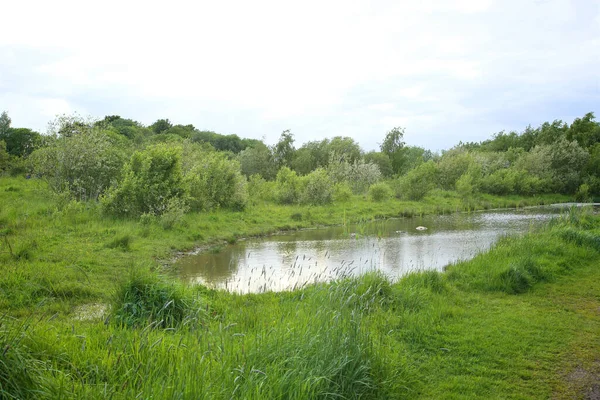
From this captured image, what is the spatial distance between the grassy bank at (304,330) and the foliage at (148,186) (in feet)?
15.1

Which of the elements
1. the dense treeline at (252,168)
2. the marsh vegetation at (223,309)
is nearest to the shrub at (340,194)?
the dense treeline at (252,168)

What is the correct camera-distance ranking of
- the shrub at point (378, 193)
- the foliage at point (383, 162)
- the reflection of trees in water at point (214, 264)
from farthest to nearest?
the foliage at point (383, 162) → the shrub at point (378, 193) → the reflection of trees in water at point (214, 264)

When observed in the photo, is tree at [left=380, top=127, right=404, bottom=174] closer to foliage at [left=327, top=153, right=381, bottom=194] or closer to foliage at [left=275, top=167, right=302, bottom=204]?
foliage at [left=327, top=153, right=381, bottom=194]

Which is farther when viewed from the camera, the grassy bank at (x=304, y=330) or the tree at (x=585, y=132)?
the tree at (x=585, y=132)

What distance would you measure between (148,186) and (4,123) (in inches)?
1357

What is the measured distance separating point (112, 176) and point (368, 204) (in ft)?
67.6

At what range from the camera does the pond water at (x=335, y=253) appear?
1228cm

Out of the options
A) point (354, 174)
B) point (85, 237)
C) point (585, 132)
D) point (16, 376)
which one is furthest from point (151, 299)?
point (585, 132)

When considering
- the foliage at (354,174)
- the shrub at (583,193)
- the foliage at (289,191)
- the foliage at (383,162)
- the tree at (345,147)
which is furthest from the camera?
the foliage at (383,162)

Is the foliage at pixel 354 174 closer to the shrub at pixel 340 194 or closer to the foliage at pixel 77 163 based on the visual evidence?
the shrub at pixel 340 194

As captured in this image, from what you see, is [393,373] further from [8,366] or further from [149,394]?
[8,366]

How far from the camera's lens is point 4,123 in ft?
142

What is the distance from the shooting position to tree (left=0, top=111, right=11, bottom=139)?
139ft

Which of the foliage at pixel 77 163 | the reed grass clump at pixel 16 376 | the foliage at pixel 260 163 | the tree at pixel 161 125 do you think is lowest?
the reed grass clump at pixel 16 376
